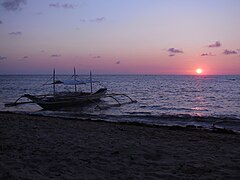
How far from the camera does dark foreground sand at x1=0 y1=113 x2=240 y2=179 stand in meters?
5.75

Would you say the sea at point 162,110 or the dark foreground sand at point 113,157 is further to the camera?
the sea at point 162,110

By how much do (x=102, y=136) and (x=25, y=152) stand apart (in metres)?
3.26

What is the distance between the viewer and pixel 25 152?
729 cm

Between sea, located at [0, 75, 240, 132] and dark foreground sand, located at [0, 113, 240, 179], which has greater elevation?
dark foreground sand, located at [0, 113, 240, 179]

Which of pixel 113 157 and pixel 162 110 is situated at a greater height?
pixel 113 157

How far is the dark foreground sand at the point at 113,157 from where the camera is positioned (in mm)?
5750

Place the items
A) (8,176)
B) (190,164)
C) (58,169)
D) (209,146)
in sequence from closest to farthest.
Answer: (8,176) → (58,169) → (190,164) → (209,146)

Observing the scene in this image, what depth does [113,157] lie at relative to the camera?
23.0ft

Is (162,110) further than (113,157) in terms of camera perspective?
Yes

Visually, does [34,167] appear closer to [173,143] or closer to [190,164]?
[190,164]

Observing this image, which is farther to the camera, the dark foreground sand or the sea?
the sea

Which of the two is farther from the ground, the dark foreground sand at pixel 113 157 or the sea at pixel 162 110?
the dark foreground sand at pixel 113 157

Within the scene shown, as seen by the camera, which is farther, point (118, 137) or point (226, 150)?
point (118, 137)

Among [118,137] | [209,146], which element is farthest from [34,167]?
[209,146]
